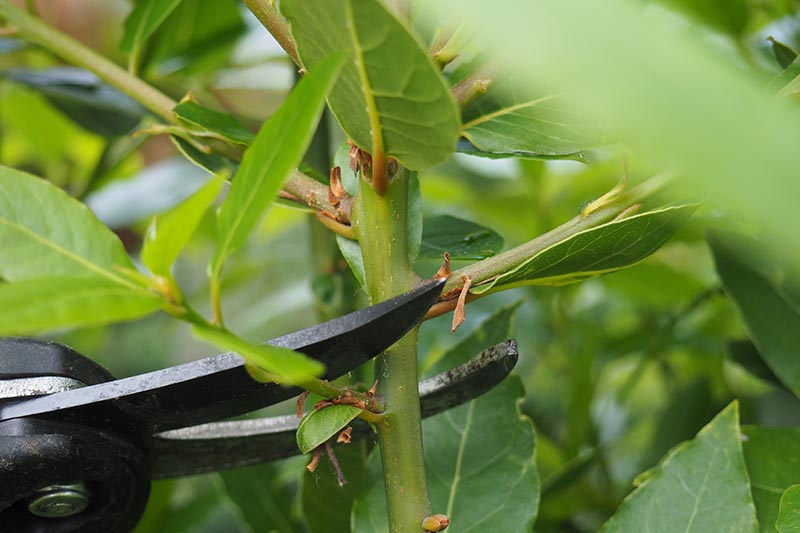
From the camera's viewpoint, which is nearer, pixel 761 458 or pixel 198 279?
pixel 761 458

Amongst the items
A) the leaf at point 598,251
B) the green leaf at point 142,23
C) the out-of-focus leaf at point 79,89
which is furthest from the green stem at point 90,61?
the leaf at point 598,251

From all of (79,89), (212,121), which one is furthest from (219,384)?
(79,89)

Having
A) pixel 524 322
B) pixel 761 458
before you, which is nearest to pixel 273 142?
pixel 761 458

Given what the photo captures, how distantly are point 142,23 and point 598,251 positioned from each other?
14.5 inches

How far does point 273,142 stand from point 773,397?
24.7 inches

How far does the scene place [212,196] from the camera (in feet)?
0.90

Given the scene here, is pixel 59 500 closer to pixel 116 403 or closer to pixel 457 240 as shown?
pixel 116 403

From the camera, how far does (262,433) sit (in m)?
0.42

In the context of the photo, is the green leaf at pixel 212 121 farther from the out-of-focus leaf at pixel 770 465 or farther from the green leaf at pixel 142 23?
the out-of-focus leaf at pixel 770 465

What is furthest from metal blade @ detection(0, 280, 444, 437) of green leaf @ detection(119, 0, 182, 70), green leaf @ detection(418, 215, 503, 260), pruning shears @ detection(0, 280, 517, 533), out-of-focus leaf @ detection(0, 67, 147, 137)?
out-of-focus leaf @ detection(0, 67, 147, 137)

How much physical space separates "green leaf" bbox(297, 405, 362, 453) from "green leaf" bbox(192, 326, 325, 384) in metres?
0.08

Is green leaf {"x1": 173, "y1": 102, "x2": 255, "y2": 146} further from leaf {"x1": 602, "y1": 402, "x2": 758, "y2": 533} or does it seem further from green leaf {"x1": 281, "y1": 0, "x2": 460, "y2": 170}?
leaf {"x1": 602, "y1": 402, "x2": 758, "y2": 533}

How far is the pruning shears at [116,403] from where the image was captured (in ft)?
1.05

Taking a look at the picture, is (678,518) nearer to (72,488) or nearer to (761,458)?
(761,458)
